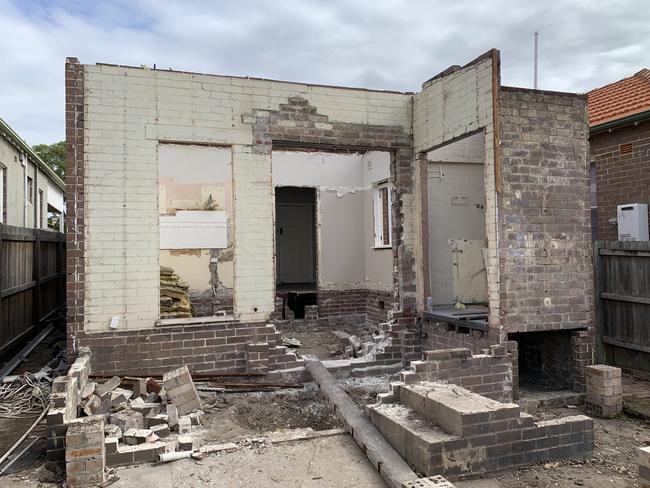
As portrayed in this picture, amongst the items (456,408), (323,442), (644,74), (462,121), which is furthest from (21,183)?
(644,74)

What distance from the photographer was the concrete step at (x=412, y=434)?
4590mm

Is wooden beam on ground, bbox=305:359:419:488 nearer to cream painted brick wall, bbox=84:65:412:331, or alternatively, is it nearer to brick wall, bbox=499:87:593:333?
cream painted brick wall, bbox=84:65:412:331

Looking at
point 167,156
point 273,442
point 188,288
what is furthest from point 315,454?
point 167,156

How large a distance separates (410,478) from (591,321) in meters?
4.76

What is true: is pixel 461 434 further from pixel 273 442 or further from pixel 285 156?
pixel 285 156

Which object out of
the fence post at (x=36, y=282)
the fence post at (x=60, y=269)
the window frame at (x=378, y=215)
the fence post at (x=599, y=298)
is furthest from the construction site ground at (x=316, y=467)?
the fence post at (x=60, y=269)

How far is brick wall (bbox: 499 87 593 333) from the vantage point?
23.9ft

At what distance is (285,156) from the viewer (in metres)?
13.8

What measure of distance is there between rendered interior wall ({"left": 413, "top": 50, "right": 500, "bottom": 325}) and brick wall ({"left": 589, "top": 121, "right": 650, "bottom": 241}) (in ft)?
12.0

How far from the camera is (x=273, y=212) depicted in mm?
8703

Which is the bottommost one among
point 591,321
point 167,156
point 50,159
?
Result: point 591,321

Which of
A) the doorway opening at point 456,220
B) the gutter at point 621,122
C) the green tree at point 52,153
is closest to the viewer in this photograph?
the gutter at point 621,122

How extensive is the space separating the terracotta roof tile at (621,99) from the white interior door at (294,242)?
32.6ft

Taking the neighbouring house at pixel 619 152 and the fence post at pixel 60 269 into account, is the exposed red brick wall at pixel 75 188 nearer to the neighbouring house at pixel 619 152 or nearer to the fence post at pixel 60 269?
the fence post at pixel 60 269
